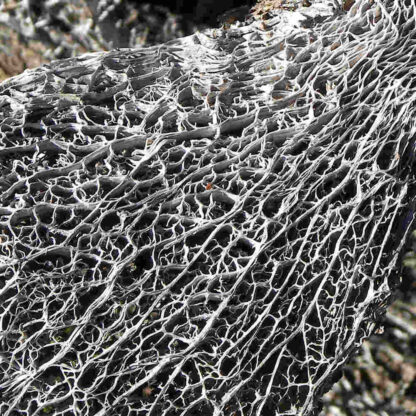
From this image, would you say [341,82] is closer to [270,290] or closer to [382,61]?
[382,61]

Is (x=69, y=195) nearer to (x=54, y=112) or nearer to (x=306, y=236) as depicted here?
(x=54, y=112)

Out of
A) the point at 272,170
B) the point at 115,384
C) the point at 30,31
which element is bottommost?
the point at 115,384

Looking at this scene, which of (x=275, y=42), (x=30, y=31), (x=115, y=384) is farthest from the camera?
(x=30, y=31)

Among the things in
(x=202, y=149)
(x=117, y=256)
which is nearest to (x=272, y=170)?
(x=202, y=149)

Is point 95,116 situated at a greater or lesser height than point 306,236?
greater

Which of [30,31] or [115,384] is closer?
[115,384]

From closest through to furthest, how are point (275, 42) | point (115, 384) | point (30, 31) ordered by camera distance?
point (115, 384) < point (275, 42) < point (30, 31)

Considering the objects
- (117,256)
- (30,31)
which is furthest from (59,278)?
(30,31)
